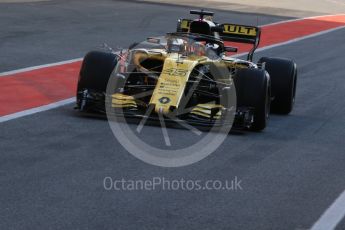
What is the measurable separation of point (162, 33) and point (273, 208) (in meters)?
15.7

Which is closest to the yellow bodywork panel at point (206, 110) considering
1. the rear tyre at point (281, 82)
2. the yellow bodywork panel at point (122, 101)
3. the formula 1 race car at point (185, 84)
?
the formula 1 race car at point (185, 84)

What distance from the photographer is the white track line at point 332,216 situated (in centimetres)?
731

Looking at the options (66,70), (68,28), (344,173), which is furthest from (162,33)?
(344,173)

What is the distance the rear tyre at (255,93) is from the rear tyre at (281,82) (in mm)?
1515

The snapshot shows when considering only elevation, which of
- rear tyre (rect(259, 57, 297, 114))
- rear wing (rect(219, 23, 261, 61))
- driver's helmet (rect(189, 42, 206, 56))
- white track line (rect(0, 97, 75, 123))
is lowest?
white track line (rect(0, 97, 75, 123))

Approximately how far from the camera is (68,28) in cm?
2284

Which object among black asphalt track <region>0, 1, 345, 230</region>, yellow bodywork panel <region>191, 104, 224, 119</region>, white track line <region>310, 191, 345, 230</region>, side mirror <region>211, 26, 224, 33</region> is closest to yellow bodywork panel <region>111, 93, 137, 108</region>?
black asphalt track <region>0, 1, 345, 230</region>

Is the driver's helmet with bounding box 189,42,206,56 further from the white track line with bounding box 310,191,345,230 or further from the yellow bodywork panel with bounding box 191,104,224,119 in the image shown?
the white track line with bounding box 310,191,345,230

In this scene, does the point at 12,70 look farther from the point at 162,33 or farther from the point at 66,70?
the point at 162,33

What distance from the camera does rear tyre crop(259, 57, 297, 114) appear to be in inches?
499

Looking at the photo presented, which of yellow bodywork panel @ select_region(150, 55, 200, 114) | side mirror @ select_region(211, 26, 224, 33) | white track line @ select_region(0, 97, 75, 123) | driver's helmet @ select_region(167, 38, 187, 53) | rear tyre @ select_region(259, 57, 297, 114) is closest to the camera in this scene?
yellow bodywork panel @ select_region(150, 55, 200, 114)

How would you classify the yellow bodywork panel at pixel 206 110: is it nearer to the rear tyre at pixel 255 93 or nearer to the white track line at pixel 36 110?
the rear tyre at pixel 255 93

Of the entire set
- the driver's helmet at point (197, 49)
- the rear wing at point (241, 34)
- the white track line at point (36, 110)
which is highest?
the driver's helmet at point (197, 49)

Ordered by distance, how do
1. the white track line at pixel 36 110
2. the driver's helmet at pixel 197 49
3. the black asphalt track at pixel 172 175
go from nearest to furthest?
1. the black asphalt track at pixel 172 175
2. the white track line at pixel 36 110
3. the driver's helmet at pixel 197 49
